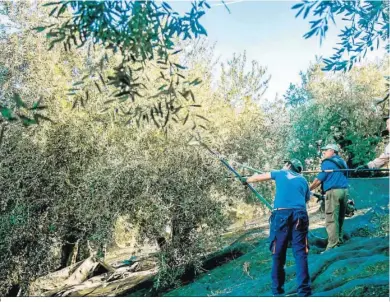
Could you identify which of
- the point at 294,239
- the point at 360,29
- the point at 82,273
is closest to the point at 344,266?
the point at 294,239

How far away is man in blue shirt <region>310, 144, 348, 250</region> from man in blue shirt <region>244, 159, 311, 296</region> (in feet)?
3.21

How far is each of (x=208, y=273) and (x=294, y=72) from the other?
8.25ft

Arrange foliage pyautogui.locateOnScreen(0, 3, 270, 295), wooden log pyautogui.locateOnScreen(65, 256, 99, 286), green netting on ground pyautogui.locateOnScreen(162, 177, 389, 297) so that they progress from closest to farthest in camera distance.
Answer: green netting on ground pyautogui.locateOnScreen(162, 177, 389, 297), foliage pyautogui.locateOnScreen(0, 3, 270, 295), wooden log pyautogui.locateOnScreen(65, 256, 99, 286)

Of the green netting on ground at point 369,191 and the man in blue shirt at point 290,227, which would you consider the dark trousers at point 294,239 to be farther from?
the green netting on ground at point 369,191

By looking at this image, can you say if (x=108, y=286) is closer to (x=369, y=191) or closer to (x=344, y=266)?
(x=344, y=266)

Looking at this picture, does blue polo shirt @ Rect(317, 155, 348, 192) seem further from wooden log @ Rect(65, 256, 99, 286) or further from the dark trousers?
wooden log @ Rect(65, 256, 99, 286)

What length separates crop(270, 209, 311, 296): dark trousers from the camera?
11.5 ft

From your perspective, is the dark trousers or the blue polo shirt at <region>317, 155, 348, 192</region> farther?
the blue polo shirt at <region>317, 155, 348, 192</region>

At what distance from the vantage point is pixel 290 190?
3580 mm

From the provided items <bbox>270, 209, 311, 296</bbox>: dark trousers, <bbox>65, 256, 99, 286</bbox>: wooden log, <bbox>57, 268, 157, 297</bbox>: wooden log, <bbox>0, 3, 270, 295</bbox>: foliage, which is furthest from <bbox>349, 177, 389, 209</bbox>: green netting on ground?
<bbox>65, 256, 99, 286</bbox>: wooden log

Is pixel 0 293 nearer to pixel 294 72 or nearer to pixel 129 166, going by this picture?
pixel 129 166

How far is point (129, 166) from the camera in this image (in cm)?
507

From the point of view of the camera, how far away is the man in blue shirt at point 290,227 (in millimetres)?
3502

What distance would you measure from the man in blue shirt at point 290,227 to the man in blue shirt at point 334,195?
3.21 feet
